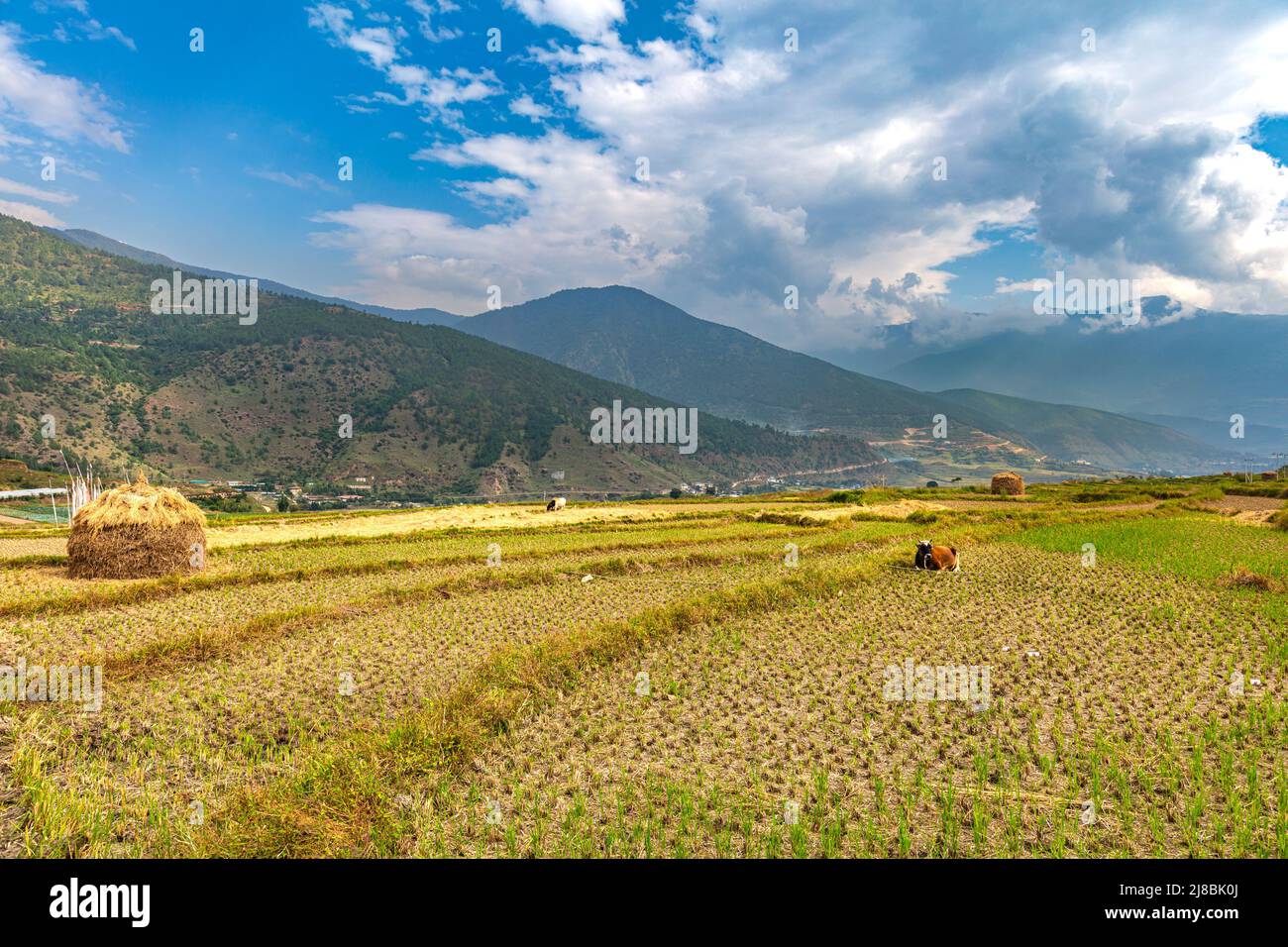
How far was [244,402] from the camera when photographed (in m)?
146

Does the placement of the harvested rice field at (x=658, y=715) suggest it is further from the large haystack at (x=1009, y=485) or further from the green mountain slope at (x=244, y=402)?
the green mountain slope at (x=244, y=402)

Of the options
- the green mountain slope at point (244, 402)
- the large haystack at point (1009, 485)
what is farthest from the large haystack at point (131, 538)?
the green mountain slope at point (244, 402)

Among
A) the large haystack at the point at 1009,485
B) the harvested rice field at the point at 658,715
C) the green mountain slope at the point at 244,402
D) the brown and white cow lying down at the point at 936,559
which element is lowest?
the harvested rice field at the point at 658,715

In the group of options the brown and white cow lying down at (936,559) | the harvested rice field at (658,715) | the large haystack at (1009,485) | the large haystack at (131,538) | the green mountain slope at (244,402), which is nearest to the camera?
the harvested rice field at (658,715)

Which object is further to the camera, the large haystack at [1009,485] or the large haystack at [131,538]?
the large haystack at [1009,485]

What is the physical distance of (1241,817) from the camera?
6574mm

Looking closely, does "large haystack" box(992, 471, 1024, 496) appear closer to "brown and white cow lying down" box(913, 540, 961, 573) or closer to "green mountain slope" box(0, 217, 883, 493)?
"brown and white cow lying down" box(913, 540, 961, 573)

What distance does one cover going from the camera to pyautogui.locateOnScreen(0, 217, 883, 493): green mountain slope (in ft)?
391

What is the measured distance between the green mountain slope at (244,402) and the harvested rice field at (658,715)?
12027 cm

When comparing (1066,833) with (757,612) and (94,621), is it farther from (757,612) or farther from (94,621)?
(94,621)

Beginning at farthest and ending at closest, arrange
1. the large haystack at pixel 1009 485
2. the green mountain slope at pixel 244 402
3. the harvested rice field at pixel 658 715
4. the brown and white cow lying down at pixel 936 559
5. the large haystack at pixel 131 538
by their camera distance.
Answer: the green mountain slope at pixel 244 402
the large haystack at pixel 1009 485
the brown and white cow lying down at pixel 936 559
the large haystack at pixel 131 538
the harvested rice field at pixel 658 715

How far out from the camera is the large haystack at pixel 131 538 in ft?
72.6
